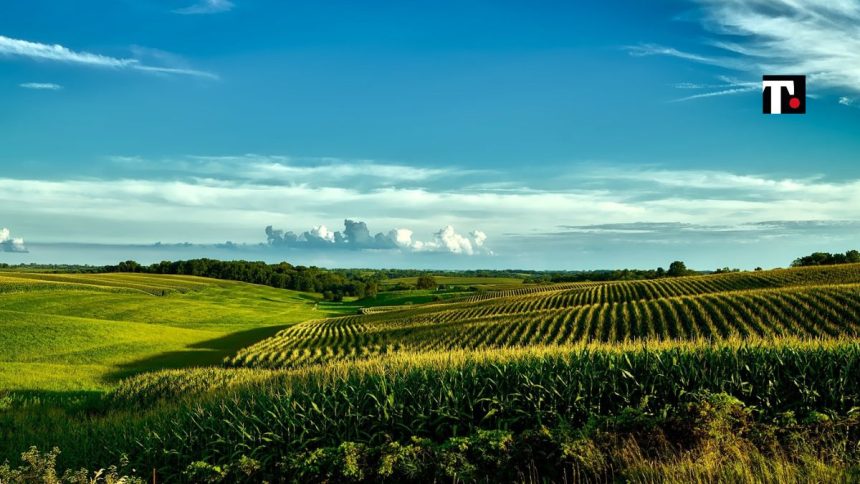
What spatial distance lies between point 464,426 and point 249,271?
579 feet

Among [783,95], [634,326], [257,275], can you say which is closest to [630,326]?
[634,326]

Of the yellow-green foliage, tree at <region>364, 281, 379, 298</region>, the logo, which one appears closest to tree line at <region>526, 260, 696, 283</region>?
tree at <region>364, 281, 379, 298</region>

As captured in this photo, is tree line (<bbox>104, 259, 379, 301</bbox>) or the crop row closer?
the crop row

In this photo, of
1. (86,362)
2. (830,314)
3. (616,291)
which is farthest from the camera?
(616,291)

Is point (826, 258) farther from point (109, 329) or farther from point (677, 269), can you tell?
point (109, 329)

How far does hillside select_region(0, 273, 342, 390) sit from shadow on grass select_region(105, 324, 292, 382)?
2.7 inches

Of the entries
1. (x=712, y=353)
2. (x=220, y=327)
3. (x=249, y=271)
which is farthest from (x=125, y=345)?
(x=249, y=271)

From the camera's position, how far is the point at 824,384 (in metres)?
10.5

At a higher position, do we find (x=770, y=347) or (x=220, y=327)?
(x=770, y=347)

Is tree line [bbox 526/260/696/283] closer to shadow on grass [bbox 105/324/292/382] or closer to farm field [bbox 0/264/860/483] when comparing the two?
shadow on grass [bbox 105/324/292/382]

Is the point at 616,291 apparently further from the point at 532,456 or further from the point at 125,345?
the point at 532,456

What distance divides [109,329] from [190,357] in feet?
36.9

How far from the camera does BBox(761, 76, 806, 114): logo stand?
15461 mm

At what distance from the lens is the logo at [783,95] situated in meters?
15.5
